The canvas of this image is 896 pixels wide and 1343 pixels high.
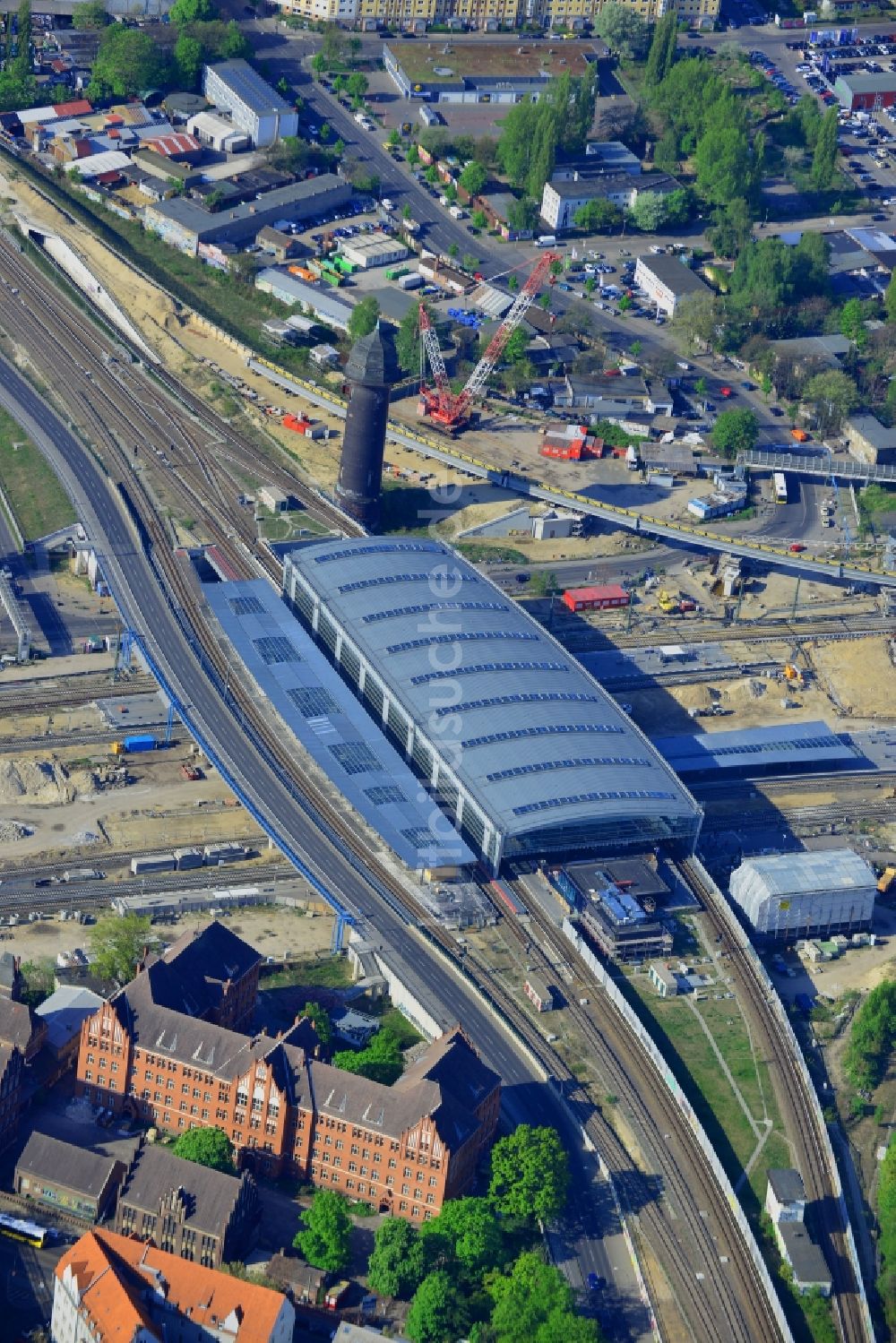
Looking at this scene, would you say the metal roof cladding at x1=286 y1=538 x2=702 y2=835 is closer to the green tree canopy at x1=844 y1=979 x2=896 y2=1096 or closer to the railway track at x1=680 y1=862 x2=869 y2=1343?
the railway track at x1=680 y1=862 x2=869 y2=1343

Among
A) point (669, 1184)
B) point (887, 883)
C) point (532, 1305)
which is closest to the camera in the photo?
point (532, 1305)

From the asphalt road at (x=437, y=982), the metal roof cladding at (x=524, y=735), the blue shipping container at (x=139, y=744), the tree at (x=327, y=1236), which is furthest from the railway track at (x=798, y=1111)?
the blue shipping container at (x=139, y=744)

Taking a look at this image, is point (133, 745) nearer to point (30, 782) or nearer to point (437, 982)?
point (30, 782)

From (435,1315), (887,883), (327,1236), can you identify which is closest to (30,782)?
A: (327,1236)

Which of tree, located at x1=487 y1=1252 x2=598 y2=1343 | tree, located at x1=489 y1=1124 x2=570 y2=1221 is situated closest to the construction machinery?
tree, located at x1=489 y1=1124 x2=570 y2=1221

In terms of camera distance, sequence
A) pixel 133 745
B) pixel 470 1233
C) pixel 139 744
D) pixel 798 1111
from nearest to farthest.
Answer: pixel 470 1233 < pixel 798 1111 < pixel 133 745 < pixel 139 744

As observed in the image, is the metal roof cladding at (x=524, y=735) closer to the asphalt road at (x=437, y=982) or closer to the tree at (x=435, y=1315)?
the asphalt road at (x=437, y=982)

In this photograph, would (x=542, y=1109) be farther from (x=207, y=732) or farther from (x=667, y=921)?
(x=207, y=732)
